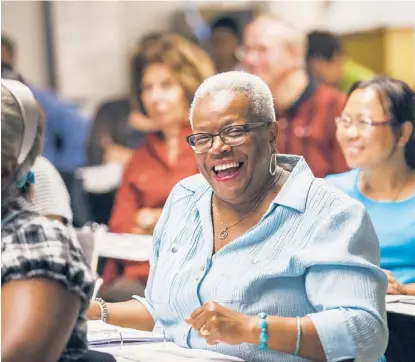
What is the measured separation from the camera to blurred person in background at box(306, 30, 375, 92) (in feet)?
16.2

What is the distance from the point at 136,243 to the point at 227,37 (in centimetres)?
271

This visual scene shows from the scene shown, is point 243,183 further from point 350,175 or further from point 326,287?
point 350,175

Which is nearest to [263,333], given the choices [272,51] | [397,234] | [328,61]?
[397,234]

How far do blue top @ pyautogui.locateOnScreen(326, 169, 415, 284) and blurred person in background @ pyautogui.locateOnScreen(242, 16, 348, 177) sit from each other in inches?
9.6

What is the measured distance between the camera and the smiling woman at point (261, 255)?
1793 millimetres

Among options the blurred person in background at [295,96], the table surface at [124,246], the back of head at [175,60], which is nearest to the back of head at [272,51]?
the blurred person in background at [295,96]

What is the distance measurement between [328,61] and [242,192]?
3210mm

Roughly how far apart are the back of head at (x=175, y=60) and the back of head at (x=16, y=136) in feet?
6.85

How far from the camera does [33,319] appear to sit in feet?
4.73

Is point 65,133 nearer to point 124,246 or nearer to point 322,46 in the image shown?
point 322,46

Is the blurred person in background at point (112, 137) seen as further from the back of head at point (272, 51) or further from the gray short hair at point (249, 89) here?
the gray short hair at point (249, 89)

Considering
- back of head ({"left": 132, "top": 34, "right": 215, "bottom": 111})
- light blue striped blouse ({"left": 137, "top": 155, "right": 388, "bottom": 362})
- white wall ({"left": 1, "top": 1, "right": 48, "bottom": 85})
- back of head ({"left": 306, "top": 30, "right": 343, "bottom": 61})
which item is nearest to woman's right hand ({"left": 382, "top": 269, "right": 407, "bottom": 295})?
light blue striped blouse ({"left": 137, "top": 155, "right": 388, "bottom": 362})

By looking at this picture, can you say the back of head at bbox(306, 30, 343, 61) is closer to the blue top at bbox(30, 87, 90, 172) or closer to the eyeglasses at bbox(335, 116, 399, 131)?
the blue top at bbox(30, 87, 90, 172)

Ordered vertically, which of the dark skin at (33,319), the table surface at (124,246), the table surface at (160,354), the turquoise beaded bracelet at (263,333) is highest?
the dark skin at (33,319)
